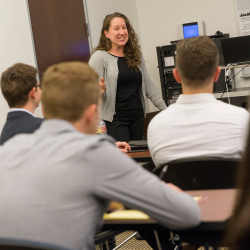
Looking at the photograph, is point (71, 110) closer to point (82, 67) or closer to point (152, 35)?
point (82, 67)

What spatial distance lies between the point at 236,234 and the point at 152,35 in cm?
611

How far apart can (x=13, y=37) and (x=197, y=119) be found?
2.81 meters

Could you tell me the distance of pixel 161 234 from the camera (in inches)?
70.2

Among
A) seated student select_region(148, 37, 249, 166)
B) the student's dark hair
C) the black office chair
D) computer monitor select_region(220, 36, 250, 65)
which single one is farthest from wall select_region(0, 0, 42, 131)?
the student's dark hair

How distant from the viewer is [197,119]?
58.3 inches

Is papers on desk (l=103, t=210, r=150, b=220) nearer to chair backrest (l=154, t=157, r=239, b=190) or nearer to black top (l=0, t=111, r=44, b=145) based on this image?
chair backrest (l=154, t=157, r=239, b=190)

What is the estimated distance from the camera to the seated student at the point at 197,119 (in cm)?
145

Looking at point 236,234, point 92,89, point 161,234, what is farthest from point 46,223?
point 161,234

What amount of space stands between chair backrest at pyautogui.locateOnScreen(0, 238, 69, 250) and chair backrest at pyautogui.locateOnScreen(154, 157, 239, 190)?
571mm

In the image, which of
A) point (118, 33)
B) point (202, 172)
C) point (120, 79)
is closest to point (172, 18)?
point (118, 33)

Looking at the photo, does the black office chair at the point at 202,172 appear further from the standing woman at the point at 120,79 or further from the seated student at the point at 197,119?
the standing woman at the point at 120,79

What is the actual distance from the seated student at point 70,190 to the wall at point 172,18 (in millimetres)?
5208

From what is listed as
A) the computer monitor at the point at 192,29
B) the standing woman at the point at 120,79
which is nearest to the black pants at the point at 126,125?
the standing woman at the point at 120,79

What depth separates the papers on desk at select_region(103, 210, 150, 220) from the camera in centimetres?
105
